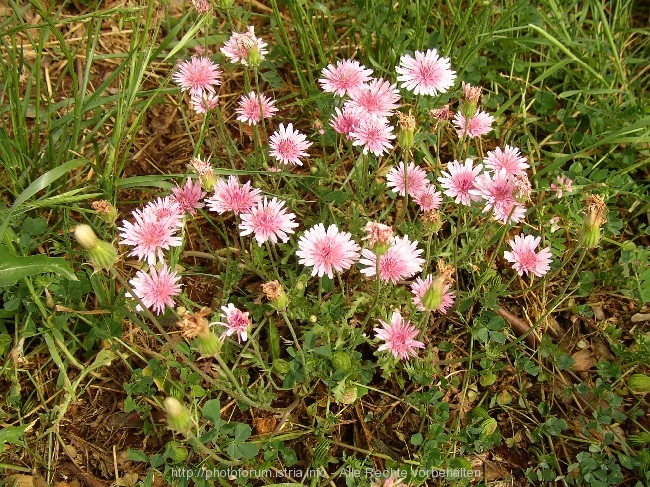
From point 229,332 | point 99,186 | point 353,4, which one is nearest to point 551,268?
point 229,332

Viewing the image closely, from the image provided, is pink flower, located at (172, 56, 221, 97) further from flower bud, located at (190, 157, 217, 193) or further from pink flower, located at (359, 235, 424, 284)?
pink flower, located at (359, 235, 424, 284)

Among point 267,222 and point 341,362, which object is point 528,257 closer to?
point 341,362

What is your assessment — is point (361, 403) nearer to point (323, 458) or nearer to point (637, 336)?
point (323, 458)

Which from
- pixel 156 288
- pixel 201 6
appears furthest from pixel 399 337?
pixel 201 6

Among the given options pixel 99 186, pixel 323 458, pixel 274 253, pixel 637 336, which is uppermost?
pixel 99 186

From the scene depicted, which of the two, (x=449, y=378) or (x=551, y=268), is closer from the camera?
(x=449, y=378)

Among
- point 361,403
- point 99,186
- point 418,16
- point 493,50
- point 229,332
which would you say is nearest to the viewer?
point 229,332

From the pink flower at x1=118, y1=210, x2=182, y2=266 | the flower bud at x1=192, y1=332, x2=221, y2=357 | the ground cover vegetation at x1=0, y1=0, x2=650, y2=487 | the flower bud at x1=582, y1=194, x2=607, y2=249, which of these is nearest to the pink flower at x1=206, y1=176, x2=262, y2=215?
the ground cover vegetation at x1=0, y1=0, x2=650, y2=487
